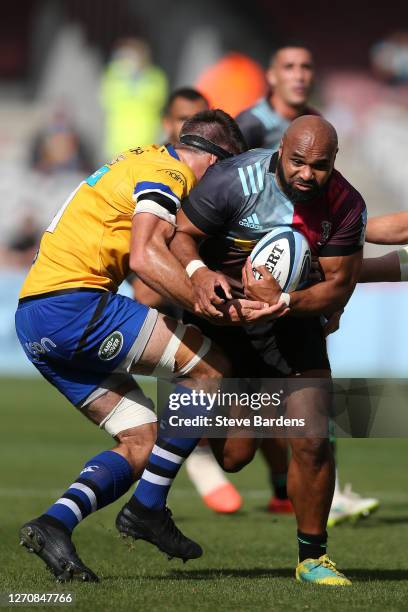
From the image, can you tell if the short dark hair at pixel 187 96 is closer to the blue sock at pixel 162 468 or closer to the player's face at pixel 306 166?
the player's face at pixel 306 166

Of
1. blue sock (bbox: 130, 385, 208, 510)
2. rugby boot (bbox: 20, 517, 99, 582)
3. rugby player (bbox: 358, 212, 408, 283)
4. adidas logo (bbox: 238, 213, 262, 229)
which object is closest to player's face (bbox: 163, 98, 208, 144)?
rugby player (bbox: 358, 212, 408, 283)

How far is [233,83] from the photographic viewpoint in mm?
18656

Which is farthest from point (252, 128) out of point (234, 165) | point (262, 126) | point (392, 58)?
point (392, 58)

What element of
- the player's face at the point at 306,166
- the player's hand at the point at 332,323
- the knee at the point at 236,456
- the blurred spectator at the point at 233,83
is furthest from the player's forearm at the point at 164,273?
the blurred spectator at the point at 233,83

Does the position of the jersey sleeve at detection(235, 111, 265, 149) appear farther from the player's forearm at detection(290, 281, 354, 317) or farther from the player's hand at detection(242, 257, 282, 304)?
the player's hand at detection(242, 257, 282, 304)

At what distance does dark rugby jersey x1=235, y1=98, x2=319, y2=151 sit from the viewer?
8.52 metres

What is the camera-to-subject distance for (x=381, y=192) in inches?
958

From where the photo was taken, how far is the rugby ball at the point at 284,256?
18.7 feet

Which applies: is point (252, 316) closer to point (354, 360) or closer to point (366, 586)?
point (366, 586)

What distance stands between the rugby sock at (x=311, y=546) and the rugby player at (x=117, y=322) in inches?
19.4

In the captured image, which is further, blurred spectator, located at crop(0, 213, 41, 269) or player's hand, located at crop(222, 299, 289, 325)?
blurred spectator, located at crop(0, 213, 41, 269)

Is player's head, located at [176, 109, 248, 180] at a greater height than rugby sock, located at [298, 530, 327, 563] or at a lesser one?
greater

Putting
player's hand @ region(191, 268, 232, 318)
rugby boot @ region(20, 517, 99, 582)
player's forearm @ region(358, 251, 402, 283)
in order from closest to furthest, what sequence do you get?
rugby boot @ region(20, 517, 99, 582), player's hand @ region(191, 268, 232, 318), player's forearm @ region(358, 251, 402, 283)

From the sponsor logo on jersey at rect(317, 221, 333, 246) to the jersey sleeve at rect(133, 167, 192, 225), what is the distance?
2.20ft
